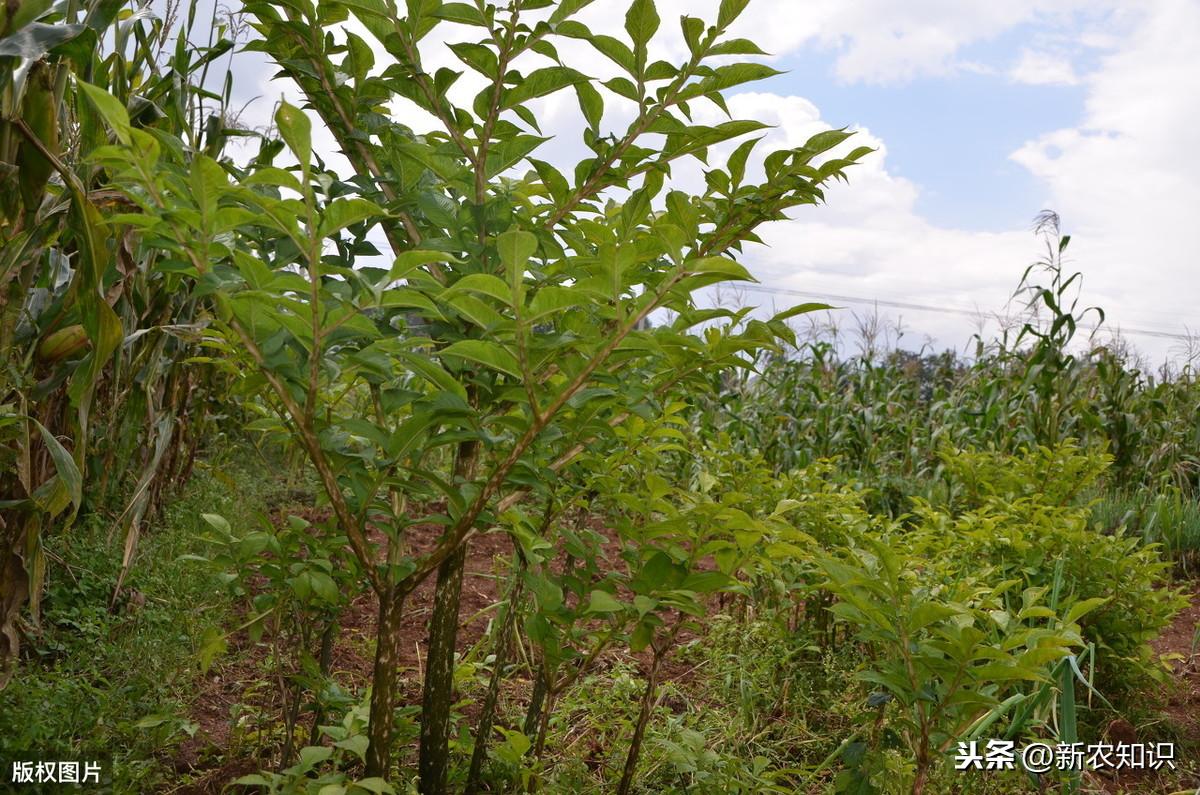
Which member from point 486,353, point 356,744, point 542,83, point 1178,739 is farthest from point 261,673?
point 1178,739

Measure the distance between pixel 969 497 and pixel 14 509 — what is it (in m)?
3.80

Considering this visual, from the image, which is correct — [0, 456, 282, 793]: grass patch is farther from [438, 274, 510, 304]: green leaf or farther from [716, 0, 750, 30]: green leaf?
[716, 0, 750, 30]: green leaf

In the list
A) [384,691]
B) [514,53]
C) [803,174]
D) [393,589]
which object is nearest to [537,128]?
[514,53]

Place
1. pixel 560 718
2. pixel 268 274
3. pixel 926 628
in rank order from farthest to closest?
pixel 560 718
pixel 926 628
pixel 268 274

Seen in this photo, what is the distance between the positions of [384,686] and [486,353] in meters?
0.72

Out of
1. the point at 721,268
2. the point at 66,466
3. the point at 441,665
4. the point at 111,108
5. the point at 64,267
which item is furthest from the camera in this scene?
the point at 64,267

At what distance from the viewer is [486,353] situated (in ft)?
3.99

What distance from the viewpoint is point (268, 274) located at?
1.19m

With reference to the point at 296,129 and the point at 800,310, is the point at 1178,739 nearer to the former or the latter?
the point at 800,310

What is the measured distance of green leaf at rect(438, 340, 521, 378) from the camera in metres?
1.19

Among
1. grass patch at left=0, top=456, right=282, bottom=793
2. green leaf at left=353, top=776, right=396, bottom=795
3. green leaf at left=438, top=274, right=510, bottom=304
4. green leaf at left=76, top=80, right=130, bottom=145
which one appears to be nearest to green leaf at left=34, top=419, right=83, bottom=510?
grass patch at left=0, top=456, right=282, bottom=793

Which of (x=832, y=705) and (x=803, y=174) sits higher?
(x=803, y=174)

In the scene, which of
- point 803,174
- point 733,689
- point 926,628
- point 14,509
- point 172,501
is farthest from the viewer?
point 172,501

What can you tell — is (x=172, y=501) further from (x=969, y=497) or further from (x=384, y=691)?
(x=969, y=497)
